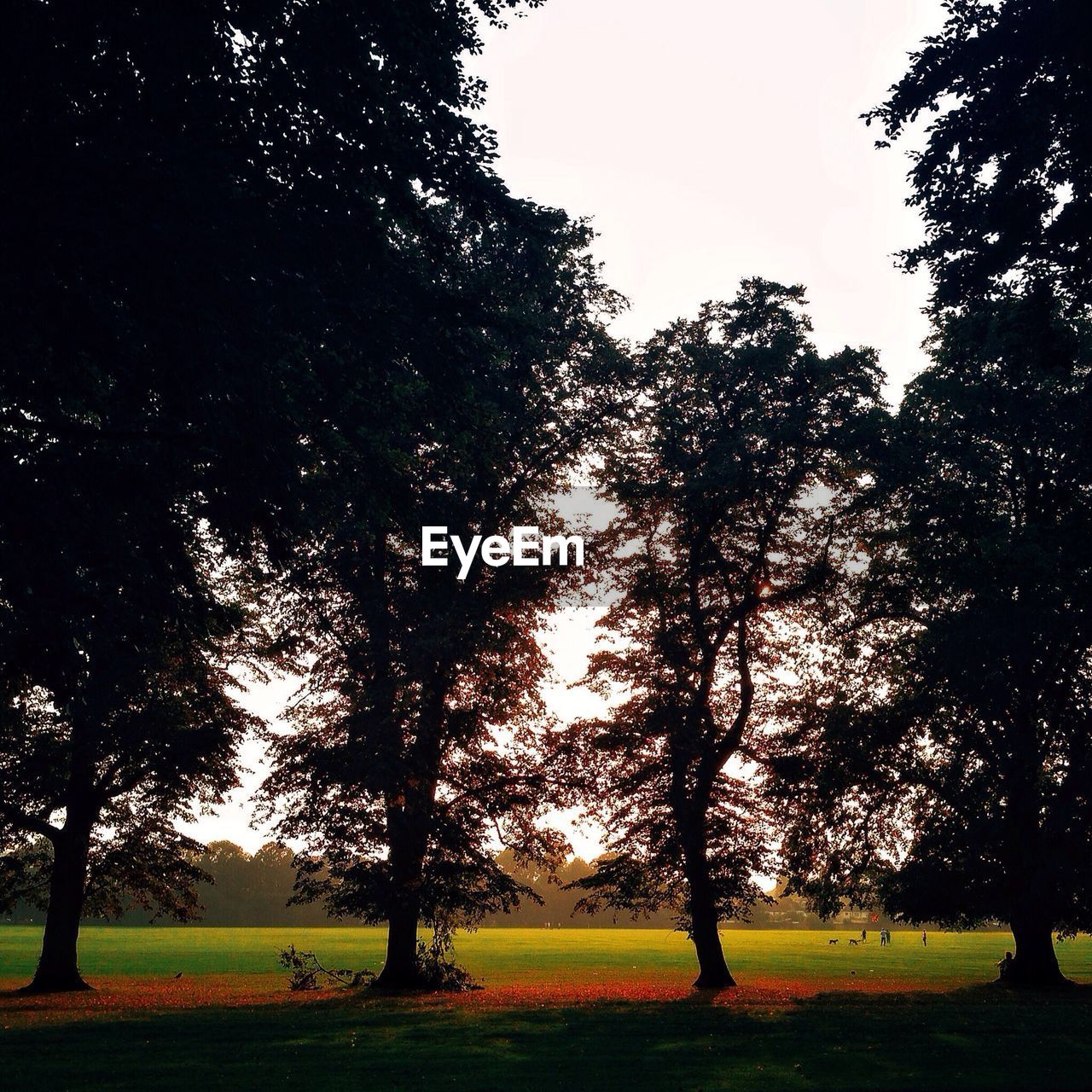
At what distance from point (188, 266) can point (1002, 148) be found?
39.0 ft

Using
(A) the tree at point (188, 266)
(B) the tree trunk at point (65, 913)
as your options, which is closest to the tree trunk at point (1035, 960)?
(A) the tree at point (188, 266)

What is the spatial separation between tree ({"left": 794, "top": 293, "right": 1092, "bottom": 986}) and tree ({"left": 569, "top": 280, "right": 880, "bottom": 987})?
2143 millimetres

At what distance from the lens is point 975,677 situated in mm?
27766

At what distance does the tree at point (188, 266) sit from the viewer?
1130cm

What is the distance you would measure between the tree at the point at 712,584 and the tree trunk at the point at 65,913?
16.0 m

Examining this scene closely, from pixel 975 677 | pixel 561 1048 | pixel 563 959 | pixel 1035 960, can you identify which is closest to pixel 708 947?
pixel 1035 960

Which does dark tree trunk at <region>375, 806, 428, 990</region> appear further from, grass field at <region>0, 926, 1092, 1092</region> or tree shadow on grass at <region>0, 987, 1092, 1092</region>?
tree shadow on grass at <region>0, 987, 1092, 1092</region>

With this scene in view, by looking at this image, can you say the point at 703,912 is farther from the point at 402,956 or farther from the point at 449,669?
the point at 449,669

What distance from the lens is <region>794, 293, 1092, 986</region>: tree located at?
27797 mm

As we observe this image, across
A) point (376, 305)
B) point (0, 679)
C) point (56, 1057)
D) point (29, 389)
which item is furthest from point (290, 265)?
point (56, 1057)

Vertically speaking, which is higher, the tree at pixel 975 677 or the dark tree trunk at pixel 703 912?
the tree at pixel 975 677

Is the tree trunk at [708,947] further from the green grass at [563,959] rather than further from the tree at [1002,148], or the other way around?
the tree at [1002,148]

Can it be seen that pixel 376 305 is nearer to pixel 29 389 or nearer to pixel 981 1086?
pixel 29 389

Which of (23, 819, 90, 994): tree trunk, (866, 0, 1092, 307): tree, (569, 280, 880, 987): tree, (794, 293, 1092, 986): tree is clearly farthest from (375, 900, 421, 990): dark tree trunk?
(866, 0, 1092, 307): tree
